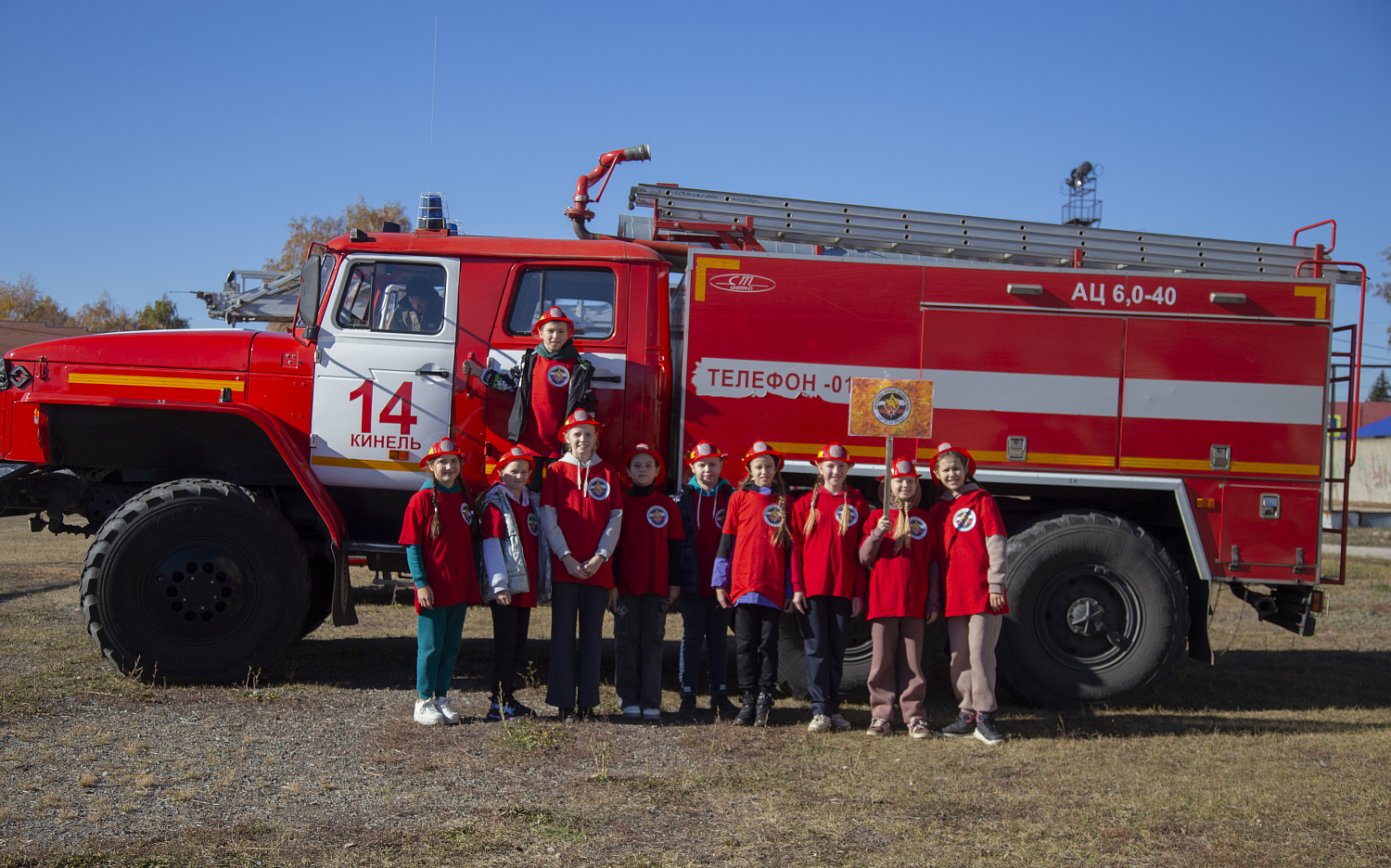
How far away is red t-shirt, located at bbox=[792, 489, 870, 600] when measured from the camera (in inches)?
233

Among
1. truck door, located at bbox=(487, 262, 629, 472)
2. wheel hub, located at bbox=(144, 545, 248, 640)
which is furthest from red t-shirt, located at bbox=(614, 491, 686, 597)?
wheel hub, located at bbox=(144, 545, 248, 640)

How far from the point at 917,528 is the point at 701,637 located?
1.57 metres

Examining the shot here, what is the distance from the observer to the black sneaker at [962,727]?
5.86m

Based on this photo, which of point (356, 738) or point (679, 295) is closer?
point (356, 738)

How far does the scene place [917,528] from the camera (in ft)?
19.8

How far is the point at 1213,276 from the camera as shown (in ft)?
21.7

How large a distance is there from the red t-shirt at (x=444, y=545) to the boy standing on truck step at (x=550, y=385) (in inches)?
23.7

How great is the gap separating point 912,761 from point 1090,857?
138cm

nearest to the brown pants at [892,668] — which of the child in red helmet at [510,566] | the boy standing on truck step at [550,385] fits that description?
the child in red helmet at [510,566]

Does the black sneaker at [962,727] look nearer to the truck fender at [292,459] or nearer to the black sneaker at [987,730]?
the black sneaker at [987,730]

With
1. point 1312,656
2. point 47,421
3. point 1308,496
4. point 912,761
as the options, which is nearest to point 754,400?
point 912,761

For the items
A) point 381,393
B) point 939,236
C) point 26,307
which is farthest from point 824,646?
point 26,307

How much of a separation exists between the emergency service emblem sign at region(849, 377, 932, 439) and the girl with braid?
61 cm

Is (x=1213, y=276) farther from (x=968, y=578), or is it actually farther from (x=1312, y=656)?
(x=1312, y=656)
